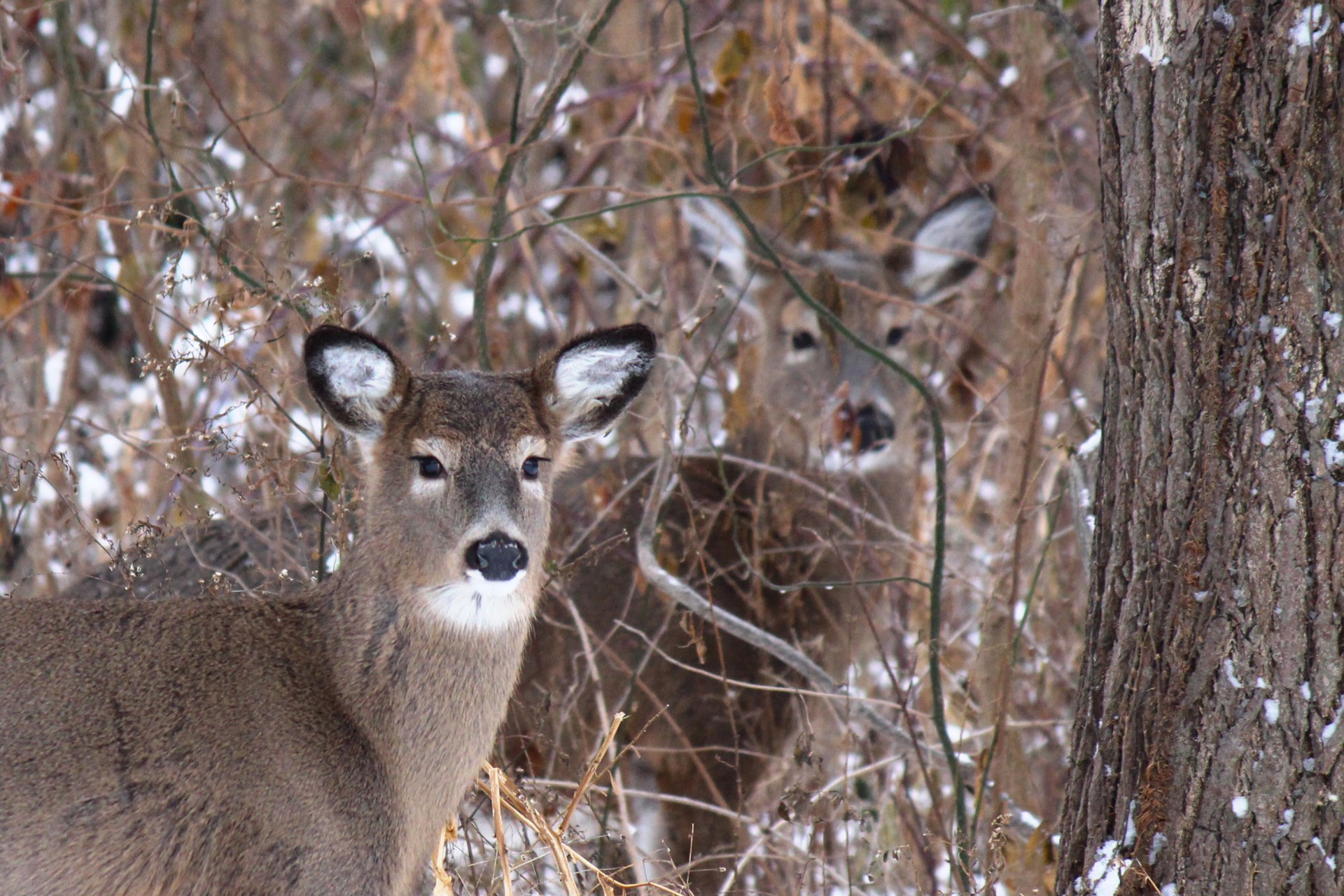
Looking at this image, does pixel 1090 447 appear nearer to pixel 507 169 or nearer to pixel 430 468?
pixel 430 468

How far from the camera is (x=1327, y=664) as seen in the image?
2605 mm

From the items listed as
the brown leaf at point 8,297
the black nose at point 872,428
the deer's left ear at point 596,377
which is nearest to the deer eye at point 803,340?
the black nose at point 872,428

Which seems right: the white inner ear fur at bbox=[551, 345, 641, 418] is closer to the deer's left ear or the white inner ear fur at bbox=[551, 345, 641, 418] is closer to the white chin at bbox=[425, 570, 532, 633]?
the deer's left ear

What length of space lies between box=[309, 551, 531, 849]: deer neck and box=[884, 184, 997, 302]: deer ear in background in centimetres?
338

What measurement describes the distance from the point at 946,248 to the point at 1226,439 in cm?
390

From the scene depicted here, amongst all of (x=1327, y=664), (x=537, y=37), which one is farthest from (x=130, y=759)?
(x=537, y=37)

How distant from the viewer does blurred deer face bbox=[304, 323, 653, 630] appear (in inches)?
126

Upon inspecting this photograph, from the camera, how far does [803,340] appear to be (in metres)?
6.55

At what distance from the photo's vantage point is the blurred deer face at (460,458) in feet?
10.5

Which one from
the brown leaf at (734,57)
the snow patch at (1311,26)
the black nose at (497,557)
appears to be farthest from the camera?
the brown leaf at (734,57)

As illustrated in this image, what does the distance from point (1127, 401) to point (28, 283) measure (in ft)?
17.0

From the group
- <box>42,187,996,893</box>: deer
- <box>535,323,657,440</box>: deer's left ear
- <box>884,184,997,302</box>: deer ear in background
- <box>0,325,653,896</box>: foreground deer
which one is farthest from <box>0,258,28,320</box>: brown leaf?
<box>884,184,997,302</box>: deer ear in background

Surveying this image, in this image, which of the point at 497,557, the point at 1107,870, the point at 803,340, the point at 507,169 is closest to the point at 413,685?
the point at 497,557

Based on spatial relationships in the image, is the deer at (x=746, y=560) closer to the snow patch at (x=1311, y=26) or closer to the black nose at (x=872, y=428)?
the black nose at (x=872, y=428)
